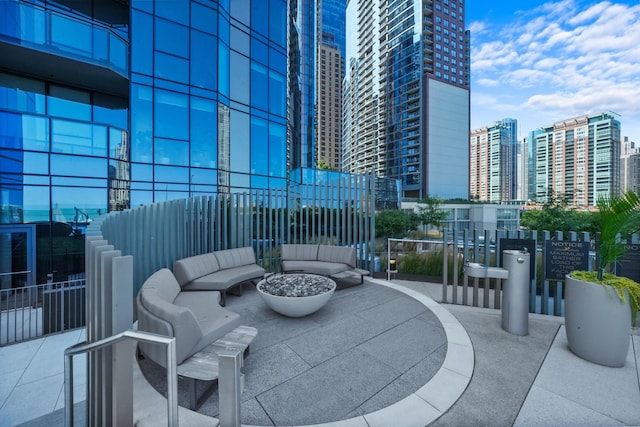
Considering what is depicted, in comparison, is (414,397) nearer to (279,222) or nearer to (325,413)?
(325,413)

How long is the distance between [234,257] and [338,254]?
2.82m

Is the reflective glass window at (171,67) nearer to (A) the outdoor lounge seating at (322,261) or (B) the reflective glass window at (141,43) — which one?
(B) the reflective glass window at (141,43)

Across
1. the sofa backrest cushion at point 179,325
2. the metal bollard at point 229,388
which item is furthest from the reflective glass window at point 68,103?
the metal bollard at point 229,388

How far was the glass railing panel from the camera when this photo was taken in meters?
8.91

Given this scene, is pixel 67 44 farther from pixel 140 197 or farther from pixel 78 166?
pixel 140 197

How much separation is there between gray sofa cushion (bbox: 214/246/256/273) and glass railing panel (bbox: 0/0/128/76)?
1022 centimetres

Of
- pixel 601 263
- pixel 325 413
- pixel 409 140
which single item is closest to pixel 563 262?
pixel 601 263

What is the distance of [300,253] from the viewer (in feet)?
24.4

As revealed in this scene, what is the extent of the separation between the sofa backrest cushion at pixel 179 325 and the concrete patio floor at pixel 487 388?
0.60 meters

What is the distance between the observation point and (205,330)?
316 centimetres

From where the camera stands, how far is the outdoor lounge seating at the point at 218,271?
212 inches

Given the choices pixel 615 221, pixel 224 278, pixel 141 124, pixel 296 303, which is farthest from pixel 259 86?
pixel 615 221

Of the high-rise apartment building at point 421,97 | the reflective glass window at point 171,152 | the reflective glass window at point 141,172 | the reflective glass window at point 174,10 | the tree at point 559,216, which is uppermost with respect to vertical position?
the high-rise apartment building at point 421,97

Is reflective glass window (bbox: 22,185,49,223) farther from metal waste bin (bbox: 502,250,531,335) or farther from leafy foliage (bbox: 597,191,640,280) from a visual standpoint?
leafy foliage (bbox: 597,191,640,280)
